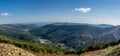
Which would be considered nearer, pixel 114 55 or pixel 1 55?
pixel 114 55

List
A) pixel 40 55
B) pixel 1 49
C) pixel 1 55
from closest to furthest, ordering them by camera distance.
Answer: pixel 1 55
pixel 1 49
pixel 40 55

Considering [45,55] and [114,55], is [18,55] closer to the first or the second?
[45,55]

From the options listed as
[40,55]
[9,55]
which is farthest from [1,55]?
[40,55]

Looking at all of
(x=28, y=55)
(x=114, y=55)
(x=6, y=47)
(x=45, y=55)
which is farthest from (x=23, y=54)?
(x=114, y=55)

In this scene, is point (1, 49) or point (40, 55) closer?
point (1, 49)

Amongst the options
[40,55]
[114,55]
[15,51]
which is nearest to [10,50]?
[15,51]

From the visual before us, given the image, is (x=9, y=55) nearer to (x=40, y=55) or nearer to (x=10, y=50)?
(x=10, y=50)

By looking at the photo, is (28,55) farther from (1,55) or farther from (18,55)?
(1,55)

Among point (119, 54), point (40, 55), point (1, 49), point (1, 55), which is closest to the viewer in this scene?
point (119, 54)
